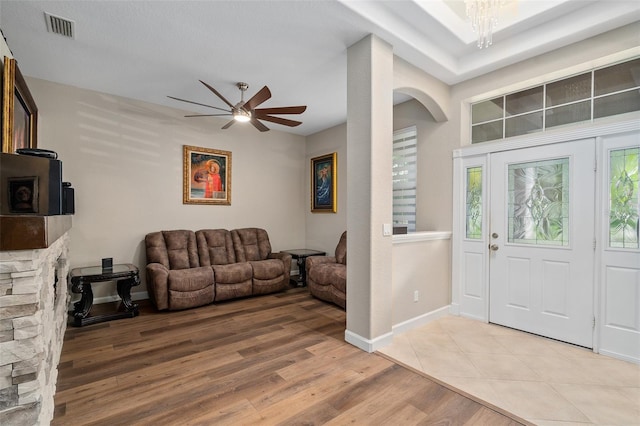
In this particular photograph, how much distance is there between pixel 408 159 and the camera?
4344 mm

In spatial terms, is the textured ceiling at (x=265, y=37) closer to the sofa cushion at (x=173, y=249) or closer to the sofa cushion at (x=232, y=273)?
the sofa cushion at (x=173, y=249)

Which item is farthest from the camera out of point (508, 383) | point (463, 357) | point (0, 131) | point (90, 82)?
point (90, 82)

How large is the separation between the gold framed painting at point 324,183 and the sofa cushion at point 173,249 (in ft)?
7.70

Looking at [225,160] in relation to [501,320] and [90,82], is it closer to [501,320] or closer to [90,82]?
[90,82]

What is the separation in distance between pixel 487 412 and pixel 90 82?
17.4 feet

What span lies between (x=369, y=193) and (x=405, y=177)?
1876 millimetres

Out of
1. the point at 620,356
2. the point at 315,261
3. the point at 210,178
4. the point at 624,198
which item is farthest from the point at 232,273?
the point at 624,198

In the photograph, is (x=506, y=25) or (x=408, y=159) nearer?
(x=506, y=25)

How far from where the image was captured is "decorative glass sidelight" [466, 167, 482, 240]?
3586 millimetres

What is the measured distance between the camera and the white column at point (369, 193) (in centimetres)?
273

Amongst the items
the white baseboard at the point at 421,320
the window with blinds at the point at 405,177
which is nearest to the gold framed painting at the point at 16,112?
the white baseboard at the point at 421,320

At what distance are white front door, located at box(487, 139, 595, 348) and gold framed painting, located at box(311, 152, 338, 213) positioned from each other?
268 centimetres

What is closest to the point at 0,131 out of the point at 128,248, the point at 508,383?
the point at 128,248

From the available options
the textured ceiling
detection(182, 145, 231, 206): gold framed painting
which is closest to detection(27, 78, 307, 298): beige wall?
detection(182, 145, 231, 206): gold framed painting
